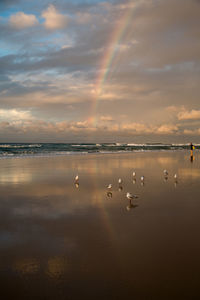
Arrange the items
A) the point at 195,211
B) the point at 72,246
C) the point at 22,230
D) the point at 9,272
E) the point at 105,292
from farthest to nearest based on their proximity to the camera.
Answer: the point at 195,211
the point at 22,230
the point at 72,246
the point at 9,272
the point at 105,292

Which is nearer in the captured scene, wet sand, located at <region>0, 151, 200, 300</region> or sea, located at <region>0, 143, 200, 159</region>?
wet sand, located at <region>0, 151, 200, 300</region>

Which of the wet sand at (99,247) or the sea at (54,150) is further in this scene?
the sea at (54,150)

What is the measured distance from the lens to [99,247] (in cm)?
680

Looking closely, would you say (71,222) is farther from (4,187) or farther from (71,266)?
(4,187)

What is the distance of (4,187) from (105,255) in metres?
10.5

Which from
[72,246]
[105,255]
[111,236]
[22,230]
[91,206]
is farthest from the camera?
[91,206]

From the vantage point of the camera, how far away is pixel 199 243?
272 inches

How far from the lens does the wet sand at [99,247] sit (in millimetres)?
5078

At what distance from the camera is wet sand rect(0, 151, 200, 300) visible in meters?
5.08

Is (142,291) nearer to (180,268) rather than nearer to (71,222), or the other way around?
(180,268)

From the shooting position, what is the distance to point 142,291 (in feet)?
16.3

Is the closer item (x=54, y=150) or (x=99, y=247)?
(x=99, y=247)

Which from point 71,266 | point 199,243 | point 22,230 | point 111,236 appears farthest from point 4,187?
point 199,243

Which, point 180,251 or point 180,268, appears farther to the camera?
point 180,251
